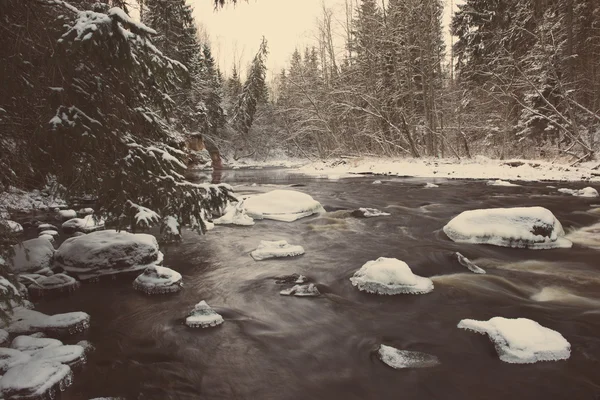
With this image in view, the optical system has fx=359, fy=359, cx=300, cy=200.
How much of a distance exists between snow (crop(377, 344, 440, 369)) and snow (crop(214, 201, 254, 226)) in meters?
6.64

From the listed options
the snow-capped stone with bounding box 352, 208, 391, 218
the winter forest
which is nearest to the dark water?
the winter forest

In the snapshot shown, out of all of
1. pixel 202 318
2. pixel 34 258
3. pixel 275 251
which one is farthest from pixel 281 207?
pixel 202 318

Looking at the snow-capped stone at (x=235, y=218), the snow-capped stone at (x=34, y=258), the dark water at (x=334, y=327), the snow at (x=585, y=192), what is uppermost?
the snow-capped stone at (x=34, y=258)

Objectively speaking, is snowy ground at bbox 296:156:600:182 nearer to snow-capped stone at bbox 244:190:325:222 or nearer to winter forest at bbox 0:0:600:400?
winter forest at bbox 0:0:600:400

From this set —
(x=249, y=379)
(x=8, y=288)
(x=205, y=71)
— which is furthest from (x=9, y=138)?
(x=205, y=71)

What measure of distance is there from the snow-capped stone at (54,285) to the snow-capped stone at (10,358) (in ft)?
6.20

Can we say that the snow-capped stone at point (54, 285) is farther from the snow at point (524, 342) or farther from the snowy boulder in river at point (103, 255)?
the snow at point (524, 342)

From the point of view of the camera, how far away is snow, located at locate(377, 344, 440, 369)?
11.2 ft

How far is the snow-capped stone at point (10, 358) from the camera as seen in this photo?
2934mm

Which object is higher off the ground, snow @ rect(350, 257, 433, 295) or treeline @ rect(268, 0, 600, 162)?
treeline @ rect(268, 0, 600, 162)

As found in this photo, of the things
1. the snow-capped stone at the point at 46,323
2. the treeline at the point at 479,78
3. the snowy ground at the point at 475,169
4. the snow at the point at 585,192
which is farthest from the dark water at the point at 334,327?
the treeline at the point at 479,78

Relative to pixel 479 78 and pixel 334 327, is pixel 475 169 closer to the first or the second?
pixel 479 78

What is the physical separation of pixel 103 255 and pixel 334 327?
3.81 metres

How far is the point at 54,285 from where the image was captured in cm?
495
